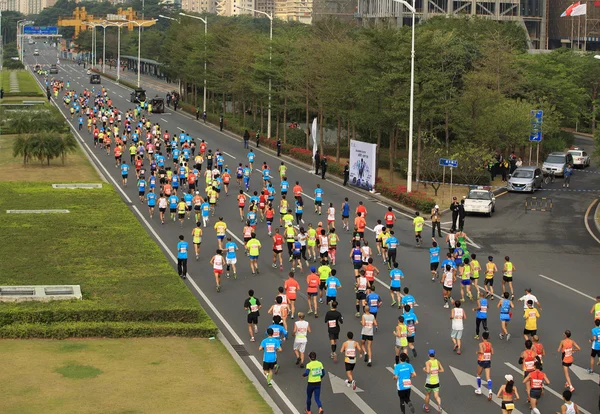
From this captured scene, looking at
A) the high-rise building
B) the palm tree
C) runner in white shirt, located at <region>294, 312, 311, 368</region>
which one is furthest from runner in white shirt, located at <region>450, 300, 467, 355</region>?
the high-rise building

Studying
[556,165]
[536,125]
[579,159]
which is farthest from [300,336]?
[579,159]

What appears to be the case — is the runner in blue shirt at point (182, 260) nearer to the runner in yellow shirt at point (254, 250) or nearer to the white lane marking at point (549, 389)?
the runner in yellow shirt at point (254, 250)

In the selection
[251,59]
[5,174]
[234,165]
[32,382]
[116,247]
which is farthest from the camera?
[251,59]

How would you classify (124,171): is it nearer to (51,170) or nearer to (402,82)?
(51,170)

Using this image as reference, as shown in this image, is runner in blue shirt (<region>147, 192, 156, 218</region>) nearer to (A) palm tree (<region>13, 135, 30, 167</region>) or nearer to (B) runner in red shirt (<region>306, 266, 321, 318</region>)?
(B) runner in red shirt (<region>306, 266, 321, 318</region>)

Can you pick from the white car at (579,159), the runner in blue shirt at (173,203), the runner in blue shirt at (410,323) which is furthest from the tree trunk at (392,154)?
the runner in blue shirt at (410,323)

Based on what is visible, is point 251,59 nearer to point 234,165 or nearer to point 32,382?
point 234,165

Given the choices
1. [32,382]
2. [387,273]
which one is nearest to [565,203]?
[387,273]
